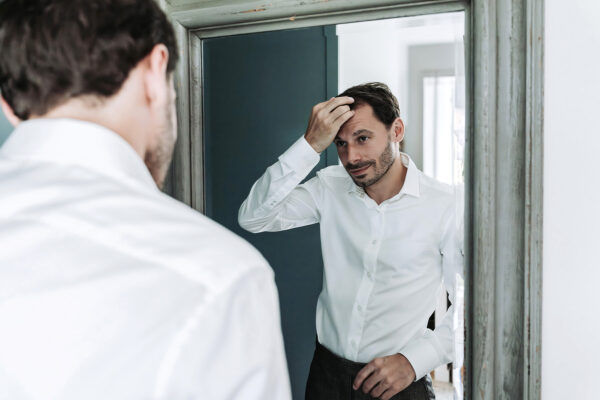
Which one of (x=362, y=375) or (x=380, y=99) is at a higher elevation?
(x=380, y=99)

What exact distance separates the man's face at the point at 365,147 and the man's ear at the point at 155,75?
1.28 ft

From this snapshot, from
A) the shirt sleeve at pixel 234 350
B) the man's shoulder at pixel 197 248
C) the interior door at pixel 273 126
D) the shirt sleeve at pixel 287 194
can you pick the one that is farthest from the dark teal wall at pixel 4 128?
the shirt sleeve at pixel 234 350

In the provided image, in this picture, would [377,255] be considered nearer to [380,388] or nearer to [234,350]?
[380,388]

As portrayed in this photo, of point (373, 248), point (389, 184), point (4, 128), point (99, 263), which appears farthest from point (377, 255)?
point (4, 128)

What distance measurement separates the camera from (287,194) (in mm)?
918

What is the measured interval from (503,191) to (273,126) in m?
0.45

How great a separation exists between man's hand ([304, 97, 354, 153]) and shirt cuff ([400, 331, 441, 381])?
1.28 ft

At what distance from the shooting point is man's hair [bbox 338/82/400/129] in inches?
31.8

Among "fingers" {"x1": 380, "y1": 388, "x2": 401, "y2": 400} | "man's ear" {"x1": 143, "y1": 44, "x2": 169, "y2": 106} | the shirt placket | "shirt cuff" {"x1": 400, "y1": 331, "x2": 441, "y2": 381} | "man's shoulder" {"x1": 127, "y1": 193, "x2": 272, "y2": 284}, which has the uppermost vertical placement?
"man's ear" {"x1": 143, "y1": 44, "x2": 169, "y2": 106}

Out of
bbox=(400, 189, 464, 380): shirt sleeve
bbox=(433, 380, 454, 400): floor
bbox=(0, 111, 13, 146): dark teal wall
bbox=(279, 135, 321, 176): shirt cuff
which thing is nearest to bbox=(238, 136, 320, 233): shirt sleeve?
bbox=(279, 135, 321, 176): shirt cuff

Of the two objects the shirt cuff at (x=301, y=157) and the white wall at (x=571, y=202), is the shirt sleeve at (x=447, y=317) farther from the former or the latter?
the shirt cuff at (x=301, y=157)

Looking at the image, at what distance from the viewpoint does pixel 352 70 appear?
2.74 feet

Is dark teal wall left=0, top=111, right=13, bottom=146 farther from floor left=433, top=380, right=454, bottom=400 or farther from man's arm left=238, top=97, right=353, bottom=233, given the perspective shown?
floor left=433, top=380, right=454, bottom=400

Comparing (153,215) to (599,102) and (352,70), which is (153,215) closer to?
(352,70)
